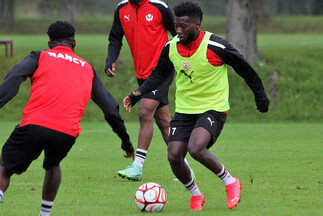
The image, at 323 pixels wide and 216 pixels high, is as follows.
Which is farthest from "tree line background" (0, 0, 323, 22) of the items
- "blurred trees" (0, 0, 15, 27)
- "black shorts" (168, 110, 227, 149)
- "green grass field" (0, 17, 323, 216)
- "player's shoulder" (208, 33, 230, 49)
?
"black shorts" (168, 110, 227, 149)

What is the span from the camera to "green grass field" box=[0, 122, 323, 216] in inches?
268

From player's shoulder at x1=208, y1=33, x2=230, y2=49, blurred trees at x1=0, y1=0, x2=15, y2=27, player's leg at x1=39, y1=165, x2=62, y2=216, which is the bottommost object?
blurred trees at x1=0, y1=0, x2=15, y2=27

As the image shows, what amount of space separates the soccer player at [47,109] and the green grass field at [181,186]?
985 millimetres

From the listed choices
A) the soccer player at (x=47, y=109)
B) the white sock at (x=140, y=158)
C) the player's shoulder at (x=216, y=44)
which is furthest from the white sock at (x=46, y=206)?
the white sock at (x=140, y=158)

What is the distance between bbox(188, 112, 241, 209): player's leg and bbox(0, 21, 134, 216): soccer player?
1.25 m

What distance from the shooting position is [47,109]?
5.61 m

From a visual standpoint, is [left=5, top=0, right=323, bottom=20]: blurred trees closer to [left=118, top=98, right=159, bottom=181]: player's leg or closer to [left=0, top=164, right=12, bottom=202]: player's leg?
[left=118, top=98, right=159, bottom=181]: player's leg

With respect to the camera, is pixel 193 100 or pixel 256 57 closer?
pixel 193 100

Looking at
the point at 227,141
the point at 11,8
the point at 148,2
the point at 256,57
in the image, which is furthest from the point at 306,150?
the point at 11,8

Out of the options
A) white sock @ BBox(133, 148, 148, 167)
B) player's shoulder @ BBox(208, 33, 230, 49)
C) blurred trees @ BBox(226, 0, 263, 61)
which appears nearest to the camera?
player's shoulder @ BBox(208, 33, 230, 49)

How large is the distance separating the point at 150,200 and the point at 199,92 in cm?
117

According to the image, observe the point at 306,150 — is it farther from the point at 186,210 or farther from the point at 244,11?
the point at 244,11

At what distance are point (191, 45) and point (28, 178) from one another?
3196 mm

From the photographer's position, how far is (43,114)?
5582 millimetres
